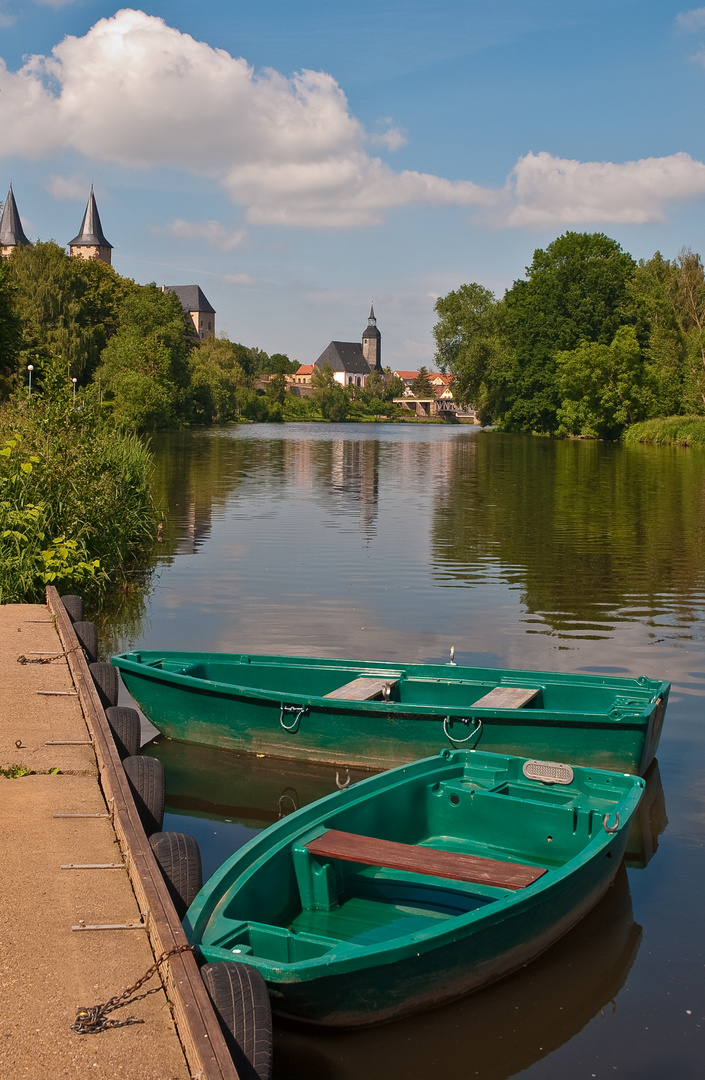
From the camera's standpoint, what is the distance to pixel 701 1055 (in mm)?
4609

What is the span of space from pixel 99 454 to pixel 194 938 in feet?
36.1

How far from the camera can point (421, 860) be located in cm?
511

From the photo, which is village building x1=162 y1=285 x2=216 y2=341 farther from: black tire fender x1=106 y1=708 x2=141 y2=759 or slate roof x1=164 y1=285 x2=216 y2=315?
black tire fender x1=106 y1=708 x2=141 y2=759

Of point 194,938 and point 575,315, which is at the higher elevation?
point 575,315

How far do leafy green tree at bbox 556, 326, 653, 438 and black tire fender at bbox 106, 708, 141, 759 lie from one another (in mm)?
61529

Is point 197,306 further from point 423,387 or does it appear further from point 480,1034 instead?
point 480,1034

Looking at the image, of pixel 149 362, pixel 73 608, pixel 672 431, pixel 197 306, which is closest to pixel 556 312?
pixel 672 431

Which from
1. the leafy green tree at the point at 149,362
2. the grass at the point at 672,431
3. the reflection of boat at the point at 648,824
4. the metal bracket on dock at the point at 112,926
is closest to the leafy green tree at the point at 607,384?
the grass at the point at 672,431

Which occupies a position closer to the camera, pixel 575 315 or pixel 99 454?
pixel 99 454

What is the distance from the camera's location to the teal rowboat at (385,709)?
24.2 feet

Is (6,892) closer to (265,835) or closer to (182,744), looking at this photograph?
(265,835)

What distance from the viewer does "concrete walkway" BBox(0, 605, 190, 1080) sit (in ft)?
11.4

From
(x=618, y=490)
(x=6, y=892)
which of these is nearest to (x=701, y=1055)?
(x=6, y=892)

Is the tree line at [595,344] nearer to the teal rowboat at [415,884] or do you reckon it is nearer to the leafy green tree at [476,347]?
the leafy green tree at [476,347]
